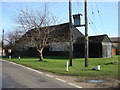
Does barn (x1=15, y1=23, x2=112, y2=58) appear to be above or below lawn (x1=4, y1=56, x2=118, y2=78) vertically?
above

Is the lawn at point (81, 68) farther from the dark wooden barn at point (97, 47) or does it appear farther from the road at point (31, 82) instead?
the dark wooden barn at point (97, 47)

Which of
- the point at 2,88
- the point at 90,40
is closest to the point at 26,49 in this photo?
the point at 90,40

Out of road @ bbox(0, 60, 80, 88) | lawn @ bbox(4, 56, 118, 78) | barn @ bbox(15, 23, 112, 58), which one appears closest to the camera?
road @ bbox(0, 60, 80, 88)

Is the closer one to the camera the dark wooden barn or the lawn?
the lawn

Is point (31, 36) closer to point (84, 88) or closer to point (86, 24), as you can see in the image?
point (86, 24)

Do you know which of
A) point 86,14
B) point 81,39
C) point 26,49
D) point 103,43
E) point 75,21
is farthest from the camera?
point 26,49

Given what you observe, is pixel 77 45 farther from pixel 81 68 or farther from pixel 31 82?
pixel 31 82

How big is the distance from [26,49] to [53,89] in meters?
43.0

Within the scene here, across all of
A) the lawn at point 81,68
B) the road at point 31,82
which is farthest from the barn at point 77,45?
the road at point 31,82

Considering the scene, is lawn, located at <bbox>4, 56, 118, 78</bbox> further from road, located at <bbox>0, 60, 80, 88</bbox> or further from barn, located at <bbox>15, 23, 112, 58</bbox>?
barn, located at <bbox>15, 23, 112, 58</bbox>

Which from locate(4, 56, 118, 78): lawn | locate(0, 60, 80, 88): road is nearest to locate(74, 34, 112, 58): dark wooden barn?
locate(4, 56, 118, 78): lawn

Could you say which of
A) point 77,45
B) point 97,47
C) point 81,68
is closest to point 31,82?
point 81,68

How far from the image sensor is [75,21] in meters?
20.6

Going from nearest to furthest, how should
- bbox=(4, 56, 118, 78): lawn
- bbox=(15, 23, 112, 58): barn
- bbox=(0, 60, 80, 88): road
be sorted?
bbox=(0, 60, 80, 88): road → bbox=(4, 56, 118, 78): lawn → bbox=(15, 23, 112, 58): barn
